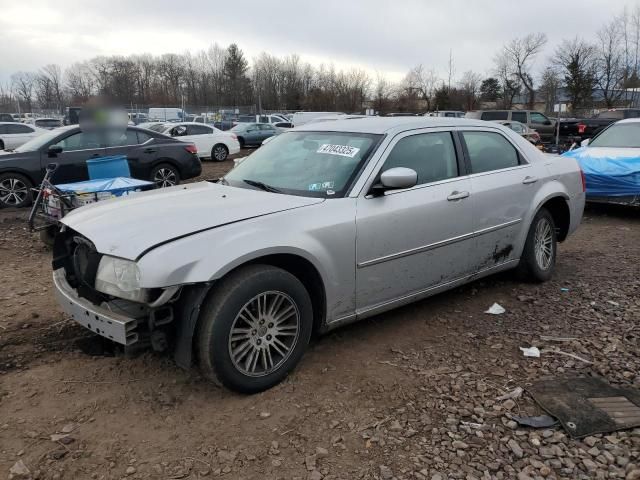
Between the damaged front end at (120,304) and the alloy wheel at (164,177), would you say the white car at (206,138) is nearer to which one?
the alloy wheel at (164,177)

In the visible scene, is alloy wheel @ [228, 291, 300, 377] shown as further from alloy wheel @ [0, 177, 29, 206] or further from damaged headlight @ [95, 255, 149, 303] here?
alloy wheel @ [0, 177, 29, 206]

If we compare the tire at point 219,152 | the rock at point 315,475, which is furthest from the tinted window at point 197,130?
the rock at point 315,475

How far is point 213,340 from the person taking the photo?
292 cm

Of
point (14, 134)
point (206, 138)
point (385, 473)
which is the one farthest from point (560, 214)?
point (14, 134)

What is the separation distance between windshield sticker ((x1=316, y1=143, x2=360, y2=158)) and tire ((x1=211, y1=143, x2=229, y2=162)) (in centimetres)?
1594

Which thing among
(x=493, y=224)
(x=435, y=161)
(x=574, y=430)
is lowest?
(x=574, y=430)

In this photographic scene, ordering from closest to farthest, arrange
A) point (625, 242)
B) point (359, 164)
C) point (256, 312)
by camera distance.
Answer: point (256, 312) → point (359, 164) → point (625, 242)

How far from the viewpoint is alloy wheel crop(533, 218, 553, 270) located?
5122mm

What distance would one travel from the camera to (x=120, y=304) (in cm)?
307

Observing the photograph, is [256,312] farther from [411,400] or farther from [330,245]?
[411,400]

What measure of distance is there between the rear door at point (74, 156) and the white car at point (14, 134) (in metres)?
10.8

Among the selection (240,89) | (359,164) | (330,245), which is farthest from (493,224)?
(240,89)

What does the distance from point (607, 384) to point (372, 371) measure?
59.3 inches

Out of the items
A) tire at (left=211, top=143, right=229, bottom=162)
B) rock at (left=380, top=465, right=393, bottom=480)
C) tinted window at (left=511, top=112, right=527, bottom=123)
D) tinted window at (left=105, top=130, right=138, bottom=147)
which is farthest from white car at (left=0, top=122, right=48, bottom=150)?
tinted window at (left=511, top=112, right=527, bottom=123)
